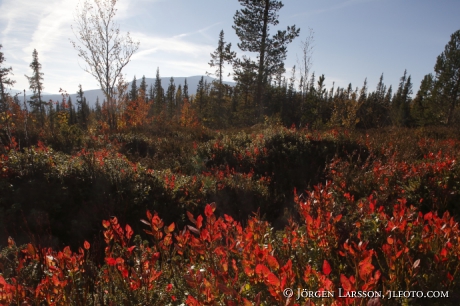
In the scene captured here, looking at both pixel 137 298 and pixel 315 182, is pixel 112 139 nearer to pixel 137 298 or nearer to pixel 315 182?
pixel 315 182

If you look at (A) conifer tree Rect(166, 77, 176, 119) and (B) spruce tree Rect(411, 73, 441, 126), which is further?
(A) conifer tree Rect(166, 77, 176, 119)

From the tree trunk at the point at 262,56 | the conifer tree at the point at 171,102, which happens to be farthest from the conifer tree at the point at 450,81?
the conifer tree at the point at 171,102

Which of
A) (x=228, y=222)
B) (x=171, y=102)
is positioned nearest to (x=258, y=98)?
(x=228, y=222)

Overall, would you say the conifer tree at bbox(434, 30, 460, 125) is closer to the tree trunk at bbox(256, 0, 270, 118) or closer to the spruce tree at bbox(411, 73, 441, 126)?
the spruce tree at bbox(411, 73, 441, 126)

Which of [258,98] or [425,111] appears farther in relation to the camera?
[425,111]

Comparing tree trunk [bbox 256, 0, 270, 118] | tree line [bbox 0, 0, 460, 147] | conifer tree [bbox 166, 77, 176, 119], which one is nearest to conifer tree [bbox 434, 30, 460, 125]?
tree line [bbox 0, 0, 460, 147]

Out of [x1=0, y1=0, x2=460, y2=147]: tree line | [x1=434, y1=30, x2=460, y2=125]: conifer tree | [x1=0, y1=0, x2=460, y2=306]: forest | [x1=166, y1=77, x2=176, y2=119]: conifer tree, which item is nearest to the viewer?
[x1=0, y1=0, x2=460, y2=306]: forest

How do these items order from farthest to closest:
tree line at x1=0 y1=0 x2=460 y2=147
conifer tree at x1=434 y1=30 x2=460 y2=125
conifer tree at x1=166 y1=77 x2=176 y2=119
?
1. conifer tree at x1=166 y1=77 x2=176 y2=119
2. conifer tree at x1=434 y1=30 x2=460 y2=125
3. tree line at x1=0 y1=0 x2=460 y2=147

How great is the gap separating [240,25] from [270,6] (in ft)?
8.00

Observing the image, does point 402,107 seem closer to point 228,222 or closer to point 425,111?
point 425,111

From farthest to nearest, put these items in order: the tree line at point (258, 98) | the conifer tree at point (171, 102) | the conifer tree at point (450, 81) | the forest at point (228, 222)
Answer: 1. the conifer tree at point (171, 102)
2. the conifer tree at point (450, 81)
3. the tree line at point (258, 98)
4. the forest at point (228, 222)

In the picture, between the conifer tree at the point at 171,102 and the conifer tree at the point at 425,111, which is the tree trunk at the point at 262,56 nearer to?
the conifer tree at the point at 425,111

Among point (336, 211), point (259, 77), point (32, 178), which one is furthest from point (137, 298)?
point (259, 77)

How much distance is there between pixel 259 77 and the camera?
19.0 metres
